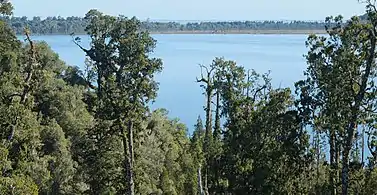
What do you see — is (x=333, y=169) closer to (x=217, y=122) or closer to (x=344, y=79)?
(x=344, y=79)

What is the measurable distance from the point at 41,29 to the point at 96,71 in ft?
275

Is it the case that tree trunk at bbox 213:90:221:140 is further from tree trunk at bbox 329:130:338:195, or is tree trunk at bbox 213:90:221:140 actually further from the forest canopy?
tree trunk at bbox 329:130:338:195

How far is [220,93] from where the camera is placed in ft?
71.5

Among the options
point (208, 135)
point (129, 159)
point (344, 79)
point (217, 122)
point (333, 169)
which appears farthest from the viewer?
point (217, 122)

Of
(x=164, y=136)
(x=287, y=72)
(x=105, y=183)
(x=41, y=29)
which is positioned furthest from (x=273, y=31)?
(x=105, y=183)

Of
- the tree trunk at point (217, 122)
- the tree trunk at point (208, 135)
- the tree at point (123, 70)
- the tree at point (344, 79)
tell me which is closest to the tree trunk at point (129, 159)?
the tree at point (123, 70)

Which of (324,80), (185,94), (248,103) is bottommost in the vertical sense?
(185,94)

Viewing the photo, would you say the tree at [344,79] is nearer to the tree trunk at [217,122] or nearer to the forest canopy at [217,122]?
the forest canopy at [217,122]

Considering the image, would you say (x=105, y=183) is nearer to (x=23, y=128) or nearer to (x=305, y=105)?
(x=23, y=128)

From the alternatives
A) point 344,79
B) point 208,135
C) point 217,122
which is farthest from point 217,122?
point 344,79

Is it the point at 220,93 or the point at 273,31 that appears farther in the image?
the point at 273,31

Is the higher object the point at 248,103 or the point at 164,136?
the point at 248,103

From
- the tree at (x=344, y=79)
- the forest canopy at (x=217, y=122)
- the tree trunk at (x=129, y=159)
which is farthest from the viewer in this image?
the tree trunk at (x=129, y=159)

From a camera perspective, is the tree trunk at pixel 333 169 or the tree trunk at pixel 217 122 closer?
the tree trunk at pixel 333 169
